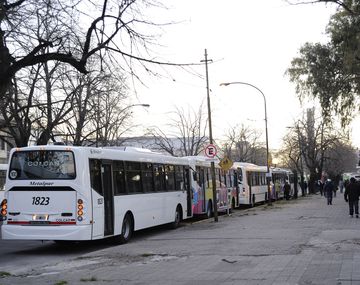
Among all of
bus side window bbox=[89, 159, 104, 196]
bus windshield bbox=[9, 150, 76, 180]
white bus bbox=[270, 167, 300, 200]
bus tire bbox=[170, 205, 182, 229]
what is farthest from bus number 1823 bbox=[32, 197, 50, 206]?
white bus bbox=[270, 167, 300, 200]

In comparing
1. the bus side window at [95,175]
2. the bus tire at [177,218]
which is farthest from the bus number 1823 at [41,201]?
the bus tire at [177,218]

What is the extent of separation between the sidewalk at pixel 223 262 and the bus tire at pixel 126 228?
973mm

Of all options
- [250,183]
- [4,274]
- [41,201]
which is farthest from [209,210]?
[4,274]

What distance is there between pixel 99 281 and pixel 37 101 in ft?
78.3

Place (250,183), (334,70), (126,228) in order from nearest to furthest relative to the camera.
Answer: (126,228), (334,70), (250,183)

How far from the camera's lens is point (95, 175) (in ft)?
49.3

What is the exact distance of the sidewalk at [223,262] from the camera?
930 cm

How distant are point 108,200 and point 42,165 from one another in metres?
2.09

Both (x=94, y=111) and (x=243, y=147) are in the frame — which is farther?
(x=243, y=147)

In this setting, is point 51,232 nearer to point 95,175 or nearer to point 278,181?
point 95,175

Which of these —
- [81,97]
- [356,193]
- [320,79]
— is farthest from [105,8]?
[81,97]

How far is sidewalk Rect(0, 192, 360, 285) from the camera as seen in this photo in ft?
30.5

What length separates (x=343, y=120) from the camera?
2889cm

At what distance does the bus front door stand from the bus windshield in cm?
127
